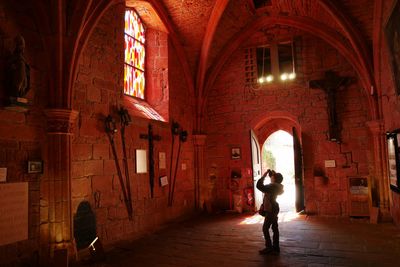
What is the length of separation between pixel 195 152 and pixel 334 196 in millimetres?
3414

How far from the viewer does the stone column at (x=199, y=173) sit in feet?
24.5

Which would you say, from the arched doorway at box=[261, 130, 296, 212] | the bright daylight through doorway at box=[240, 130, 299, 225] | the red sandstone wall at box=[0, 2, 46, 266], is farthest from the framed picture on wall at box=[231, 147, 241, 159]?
the arched doorway at box=[261, 130, 296, 212]

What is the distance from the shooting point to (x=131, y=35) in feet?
20.8

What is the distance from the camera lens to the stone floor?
382cm

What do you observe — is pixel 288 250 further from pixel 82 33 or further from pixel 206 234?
pixel 82 33

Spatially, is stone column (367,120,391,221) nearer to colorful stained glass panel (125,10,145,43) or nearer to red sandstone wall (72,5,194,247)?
red sandstone wall (72,5,194,247)

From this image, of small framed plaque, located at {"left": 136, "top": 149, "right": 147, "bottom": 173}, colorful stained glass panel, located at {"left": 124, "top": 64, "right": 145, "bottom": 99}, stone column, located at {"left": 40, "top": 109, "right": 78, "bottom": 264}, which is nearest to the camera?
stone column, located at {"left": 40, "top": 109, "right": 78, "bottom": 264}

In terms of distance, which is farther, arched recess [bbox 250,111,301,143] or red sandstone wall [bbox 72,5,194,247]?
arched recess [bbox 250,111,301,143]

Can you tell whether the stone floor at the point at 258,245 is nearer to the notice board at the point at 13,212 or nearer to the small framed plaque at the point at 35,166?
the notice board at the point at 13,212

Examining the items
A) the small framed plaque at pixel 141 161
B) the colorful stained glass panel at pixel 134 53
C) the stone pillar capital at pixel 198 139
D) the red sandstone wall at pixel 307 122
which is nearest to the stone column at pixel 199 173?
the stone pillar capital at pixel 198 139

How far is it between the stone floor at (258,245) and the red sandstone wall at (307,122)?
3.09ft

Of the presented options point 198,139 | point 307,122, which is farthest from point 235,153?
point 307,122

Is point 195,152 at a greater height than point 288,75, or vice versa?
point 288,75

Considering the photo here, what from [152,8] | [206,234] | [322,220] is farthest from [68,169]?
[322,220]
